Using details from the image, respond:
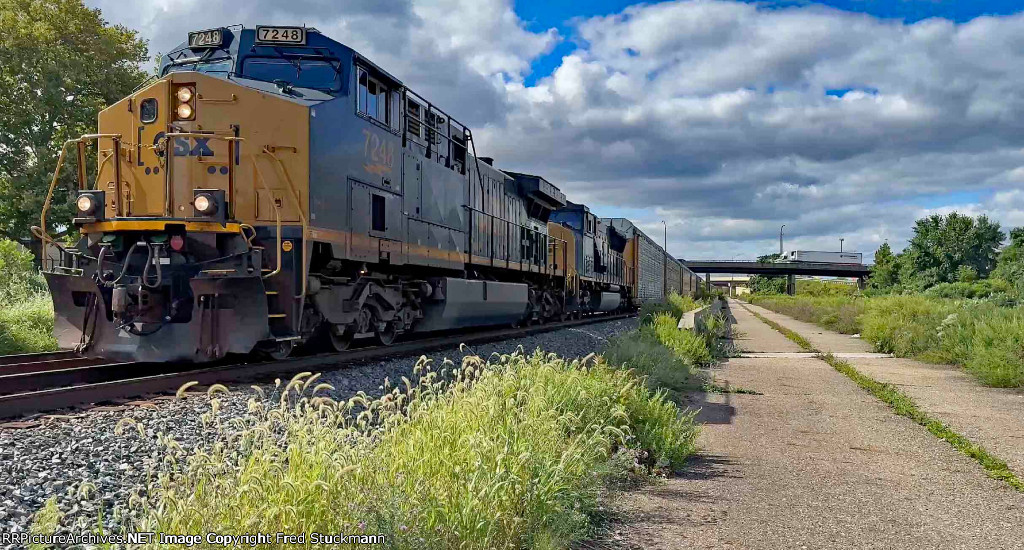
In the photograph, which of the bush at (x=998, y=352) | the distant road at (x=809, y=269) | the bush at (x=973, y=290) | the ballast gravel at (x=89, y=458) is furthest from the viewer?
the distant road at (x=809, y=269)

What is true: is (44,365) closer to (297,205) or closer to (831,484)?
(297,205)

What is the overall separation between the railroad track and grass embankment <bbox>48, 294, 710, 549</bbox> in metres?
1.72

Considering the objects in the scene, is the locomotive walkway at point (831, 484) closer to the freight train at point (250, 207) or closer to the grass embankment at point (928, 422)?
the grass embankment at point (928, 422)

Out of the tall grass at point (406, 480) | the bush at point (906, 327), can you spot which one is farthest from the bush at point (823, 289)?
the tall grass at point (406, 480)

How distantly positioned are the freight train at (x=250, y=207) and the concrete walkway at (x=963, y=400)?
641 cm

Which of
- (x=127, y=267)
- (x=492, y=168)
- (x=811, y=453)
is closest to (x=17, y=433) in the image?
(x=127, y=267)

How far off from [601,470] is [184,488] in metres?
2.56

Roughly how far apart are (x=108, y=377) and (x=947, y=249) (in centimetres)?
4218

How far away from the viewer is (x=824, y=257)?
98625 millimetres

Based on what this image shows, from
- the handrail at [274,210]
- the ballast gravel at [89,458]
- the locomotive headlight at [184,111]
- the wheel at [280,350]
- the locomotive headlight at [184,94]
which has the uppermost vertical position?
the locomotive headlight at [184,94]

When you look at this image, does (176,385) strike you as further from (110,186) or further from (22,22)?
(22,22)

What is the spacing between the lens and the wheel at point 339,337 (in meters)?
9.73

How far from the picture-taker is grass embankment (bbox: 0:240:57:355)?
11954 mm

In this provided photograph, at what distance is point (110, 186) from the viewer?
8453 millimetres
